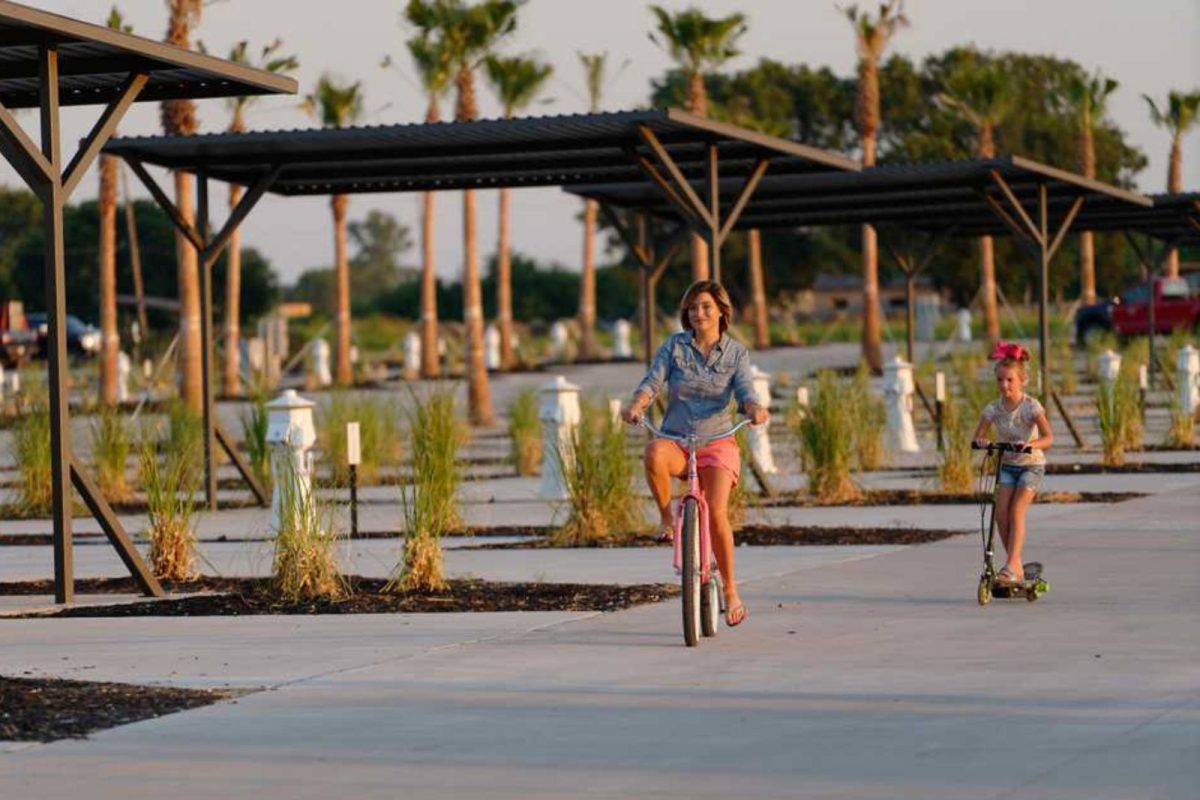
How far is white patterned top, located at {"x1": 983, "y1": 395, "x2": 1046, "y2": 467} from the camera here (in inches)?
514

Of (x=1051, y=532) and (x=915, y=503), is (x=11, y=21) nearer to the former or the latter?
(x=1051, y=532)

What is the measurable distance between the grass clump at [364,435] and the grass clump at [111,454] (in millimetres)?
2130

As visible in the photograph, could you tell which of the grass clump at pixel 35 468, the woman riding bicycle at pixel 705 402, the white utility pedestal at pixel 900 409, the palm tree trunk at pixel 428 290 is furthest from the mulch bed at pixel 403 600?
the palm tree trunk at pixel 428 290

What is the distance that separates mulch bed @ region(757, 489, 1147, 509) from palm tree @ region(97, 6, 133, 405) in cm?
1974

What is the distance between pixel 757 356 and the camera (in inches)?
2196

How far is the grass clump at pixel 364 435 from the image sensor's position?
81.9 feet

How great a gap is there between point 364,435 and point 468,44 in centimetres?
1759

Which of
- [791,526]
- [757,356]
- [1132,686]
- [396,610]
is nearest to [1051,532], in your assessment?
[791,526]

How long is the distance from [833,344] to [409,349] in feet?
49.2

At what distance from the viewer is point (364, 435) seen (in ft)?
84.0

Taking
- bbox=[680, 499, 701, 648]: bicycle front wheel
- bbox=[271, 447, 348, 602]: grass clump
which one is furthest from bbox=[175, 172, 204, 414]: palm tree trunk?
bbox=[680, 499, 701, 648]: bicycle front wheel

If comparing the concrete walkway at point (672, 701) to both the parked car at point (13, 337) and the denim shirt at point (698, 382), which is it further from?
the parked car at point (13, 337)

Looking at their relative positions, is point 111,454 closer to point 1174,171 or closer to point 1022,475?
point 1022,475

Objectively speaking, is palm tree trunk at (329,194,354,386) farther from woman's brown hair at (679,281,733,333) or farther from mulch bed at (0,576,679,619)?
woman's brown hair at (679,281,733,333)
